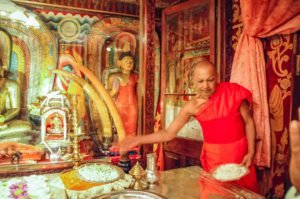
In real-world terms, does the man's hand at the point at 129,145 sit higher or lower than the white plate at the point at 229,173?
higher

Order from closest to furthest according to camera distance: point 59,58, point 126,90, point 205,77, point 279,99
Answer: point 205,77 → point 279,99 → point 59,58 → point 126,90

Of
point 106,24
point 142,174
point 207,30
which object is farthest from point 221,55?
point 142,174

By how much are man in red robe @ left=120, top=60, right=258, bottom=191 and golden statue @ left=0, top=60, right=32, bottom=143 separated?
127cm

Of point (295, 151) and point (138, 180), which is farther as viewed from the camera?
point (138, 180)

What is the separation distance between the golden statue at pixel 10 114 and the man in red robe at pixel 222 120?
1269 mm

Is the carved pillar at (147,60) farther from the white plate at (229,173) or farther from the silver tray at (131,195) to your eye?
the silver tray at (131,195)

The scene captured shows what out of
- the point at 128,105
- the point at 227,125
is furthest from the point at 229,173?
the point at 128,105

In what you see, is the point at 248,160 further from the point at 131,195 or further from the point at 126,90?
the point at 126,90

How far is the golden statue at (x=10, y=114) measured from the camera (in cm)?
265

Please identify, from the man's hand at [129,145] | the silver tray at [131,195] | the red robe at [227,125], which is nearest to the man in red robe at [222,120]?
the red robe at [227,125]

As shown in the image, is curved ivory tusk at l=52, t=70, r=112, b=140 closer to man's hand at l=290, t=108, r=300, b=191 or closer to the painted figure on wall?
the painted figure on wall

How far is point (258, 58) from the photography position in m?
2.33

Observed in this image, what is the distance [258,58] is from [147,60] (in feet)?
3.28

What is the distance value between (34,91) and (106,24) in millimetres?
1087
